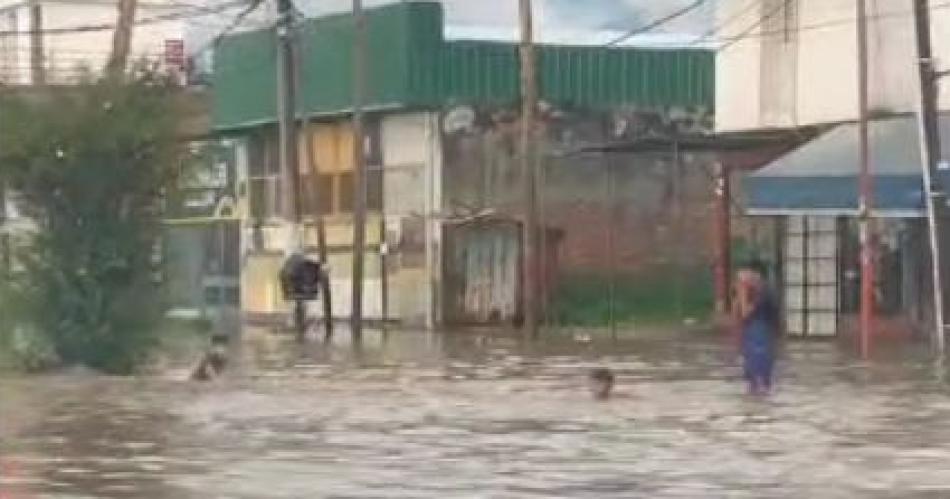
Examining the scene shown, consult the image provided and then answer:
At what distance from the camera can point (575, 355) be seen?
115 ft

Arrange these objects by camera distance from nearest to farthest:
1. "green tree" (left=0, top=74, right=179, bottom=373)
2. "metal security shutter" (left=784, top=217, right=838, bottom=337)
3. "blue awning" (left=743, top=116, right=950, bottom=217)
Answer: "green tree" (left=0, top=74, right=179, bottom=373) → "blue awning" (left=743, top=116, right=950, bottom=217) → "metal security shutter" (left=784, top=217, right=838, bottom=337)

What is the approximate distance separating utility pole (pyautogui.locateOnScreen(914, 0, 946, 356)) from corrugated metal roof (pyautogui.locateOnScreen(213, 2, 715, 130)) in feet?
50.3

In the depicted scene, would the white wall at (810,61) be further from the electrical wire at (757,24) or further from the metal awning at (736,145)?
the metal awning at (736,145)

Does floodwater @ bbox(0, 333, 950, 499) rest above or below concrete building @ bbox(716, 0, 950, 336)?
below

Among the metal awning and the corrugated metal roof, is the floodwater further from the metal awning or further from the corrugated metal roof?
the corrugated metal roof

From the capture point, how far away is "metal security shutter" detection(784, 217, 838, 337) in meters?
41.6

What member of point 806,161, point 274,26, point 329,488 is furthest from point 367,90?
point 329,488

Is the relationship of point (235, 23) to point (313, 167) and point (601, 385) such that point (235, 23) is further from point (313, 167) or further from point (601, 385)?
point (601, 385)

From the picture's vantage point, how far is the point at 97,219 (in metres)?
28.9

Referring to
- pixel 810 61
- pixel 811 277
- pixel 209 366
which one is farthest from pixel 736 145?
pixel 209 366

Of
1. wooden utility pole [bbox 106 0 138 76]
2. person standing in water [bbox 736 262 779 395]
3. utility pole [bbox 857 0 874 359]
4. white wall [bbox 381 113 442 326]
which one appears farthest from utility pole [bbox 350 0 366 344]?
person standing in water [bbox 736 262 779 395]

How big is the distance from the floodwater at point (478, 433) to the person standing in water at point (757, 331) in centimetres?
34

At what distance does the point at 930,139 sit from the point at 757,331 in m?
9.57

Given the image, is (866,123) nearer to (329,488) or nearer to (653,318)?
(653,318)
